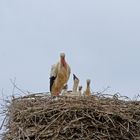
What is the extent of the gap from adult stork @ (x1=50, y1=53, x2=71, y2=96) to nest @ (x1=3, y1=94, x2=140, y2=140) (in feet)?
2.86

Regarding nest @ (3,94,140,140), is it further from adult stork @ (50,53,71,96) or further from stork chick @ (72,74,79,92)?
stork chick @ (72,74,79,92)

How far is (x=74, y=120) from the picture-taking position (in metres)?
5.94

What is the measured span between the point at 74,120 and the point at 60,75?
4.51 ft

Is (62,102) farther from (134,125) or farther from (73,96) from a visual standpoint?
(134,125)

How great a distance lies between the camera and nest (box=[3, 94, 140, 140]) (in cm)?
596

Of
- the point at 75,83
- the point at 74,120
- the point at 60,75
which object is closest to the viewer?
the point at 74,120

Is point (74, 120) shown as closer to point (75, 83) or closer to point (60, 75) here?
point (60, 75)

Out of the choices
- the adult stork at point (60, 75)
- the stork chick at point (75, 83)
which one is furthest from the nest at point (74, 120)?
the stork chick at point (75, 83)

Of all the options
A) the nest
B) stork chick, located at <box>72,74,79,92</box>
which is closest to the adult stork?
stork chick, located at <box>72,74,79,92</box>

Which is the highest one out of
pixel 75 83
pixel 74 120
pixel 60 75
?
pixel 60 75

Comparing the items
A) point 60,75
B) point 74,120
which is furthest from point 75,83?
point 74,120

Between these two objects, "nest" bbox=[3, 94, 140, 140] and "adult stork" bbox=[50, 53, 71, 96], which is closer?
"nest" bbox=[3, 94, 140, 140]

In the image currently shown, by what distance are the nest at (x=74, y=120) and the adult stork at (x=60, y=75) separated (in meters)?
0.87

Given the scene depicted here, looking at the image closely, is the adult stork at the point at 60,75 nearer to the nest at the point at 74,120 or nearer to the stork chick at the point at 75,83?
the stork chick at the point at 75,83
